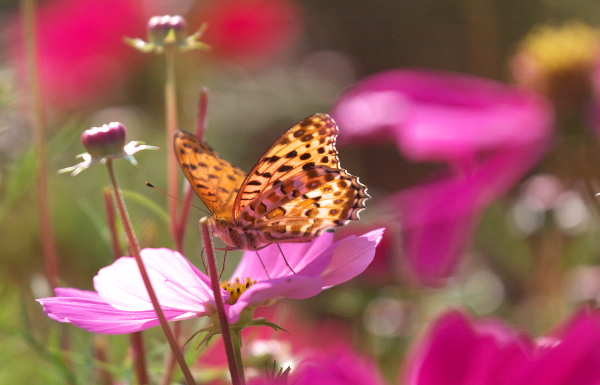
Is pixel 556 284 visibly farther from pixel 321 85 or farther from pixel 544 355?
pixel 321 85

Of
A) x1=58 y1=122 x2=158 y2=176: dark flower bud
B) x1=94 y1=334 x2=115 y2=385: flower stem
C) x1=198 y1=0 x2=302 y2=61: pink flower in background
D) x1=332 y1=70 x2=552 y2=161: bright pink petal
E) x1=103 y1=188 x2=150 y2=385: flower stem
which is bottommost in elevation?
x1=94 y1=334 x2=115 y2=385: flower stem

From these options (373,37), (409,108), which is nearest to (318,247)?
(409,108)

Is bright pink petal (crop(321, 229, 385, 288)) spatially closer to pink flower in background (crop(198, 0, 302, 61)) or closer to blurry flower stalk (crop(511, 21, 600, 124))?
blurry flower stalk (crop(511, 21, 600, 124))

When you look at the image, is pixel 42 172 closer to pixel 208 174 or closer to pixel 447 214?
pixel 208 174

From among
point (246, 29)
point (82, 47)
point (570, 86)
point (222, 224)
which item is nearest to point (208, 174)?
point (222, 224)

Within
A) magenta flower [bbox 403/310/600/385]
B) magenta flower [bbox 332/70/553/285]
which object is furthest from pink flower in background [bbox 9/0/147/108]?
magenta flower [bbox 403/310/600/385]

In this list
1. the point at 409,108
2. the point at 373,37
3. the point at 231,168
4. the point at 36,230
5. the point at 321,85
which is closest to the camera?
the point at 231,168
